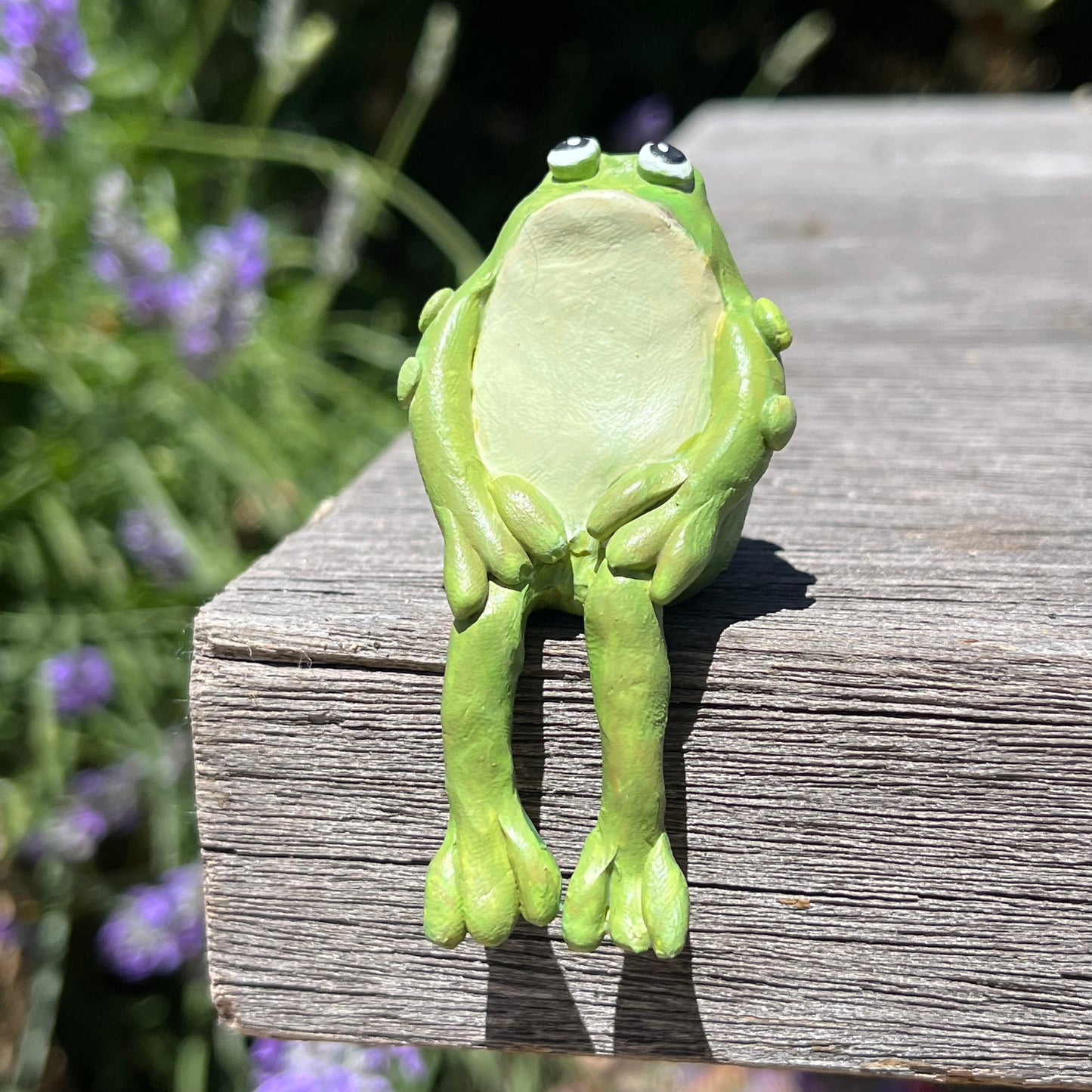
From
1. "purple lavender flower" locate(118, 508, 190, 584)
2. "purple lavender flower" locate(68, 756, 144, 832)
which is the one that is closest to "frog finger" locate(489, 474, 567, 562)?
"purple lavender flower" locate(118, 508, 190, 584)

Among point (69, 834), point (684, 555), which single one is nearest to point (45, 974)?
point (69, 834)

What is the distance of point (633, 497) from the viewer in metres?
0.74

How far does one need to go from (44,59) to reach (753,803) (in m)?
1.62

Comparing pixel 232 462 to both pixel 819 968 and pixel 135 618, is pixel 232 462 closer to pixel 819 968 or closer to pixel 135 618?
pixel 135 618

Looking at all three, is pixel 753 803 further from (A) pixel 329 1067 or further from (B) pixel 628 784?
(A) pixel 329 1067

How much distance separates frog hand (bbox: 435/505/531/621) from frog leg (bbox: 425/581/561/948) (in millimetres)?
11

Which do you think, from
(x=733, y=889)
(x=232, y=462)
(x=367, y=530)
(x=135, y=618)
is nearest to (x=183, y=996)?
(x=135, y=618)

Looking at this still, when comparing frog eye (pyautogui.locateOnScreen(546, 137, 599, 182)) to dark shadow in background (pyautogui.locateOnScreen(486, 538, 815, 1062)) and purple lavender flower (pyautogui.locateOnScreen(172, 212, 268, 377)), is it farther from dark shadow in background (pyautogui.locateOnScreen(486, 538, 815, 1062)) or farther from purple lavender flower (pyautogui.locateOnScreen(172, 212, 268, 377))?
purple lavender flower (pyautogui.locateOnScreen(172, 212, 268, 377))

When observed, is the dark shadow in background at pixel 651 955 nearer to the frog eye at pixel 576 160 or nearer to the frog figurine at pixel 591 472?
the frog figurine at pixel 591 472

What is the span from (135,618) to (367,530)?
0.97 metres

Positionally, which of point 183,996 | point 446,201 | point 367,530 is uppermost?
point 446,201

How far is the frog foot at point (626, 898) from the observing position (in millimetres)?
720

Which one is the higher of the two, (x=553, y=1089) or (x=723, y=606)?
(x=723, y=606)

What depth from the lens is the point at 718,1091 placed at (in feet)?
8.47
